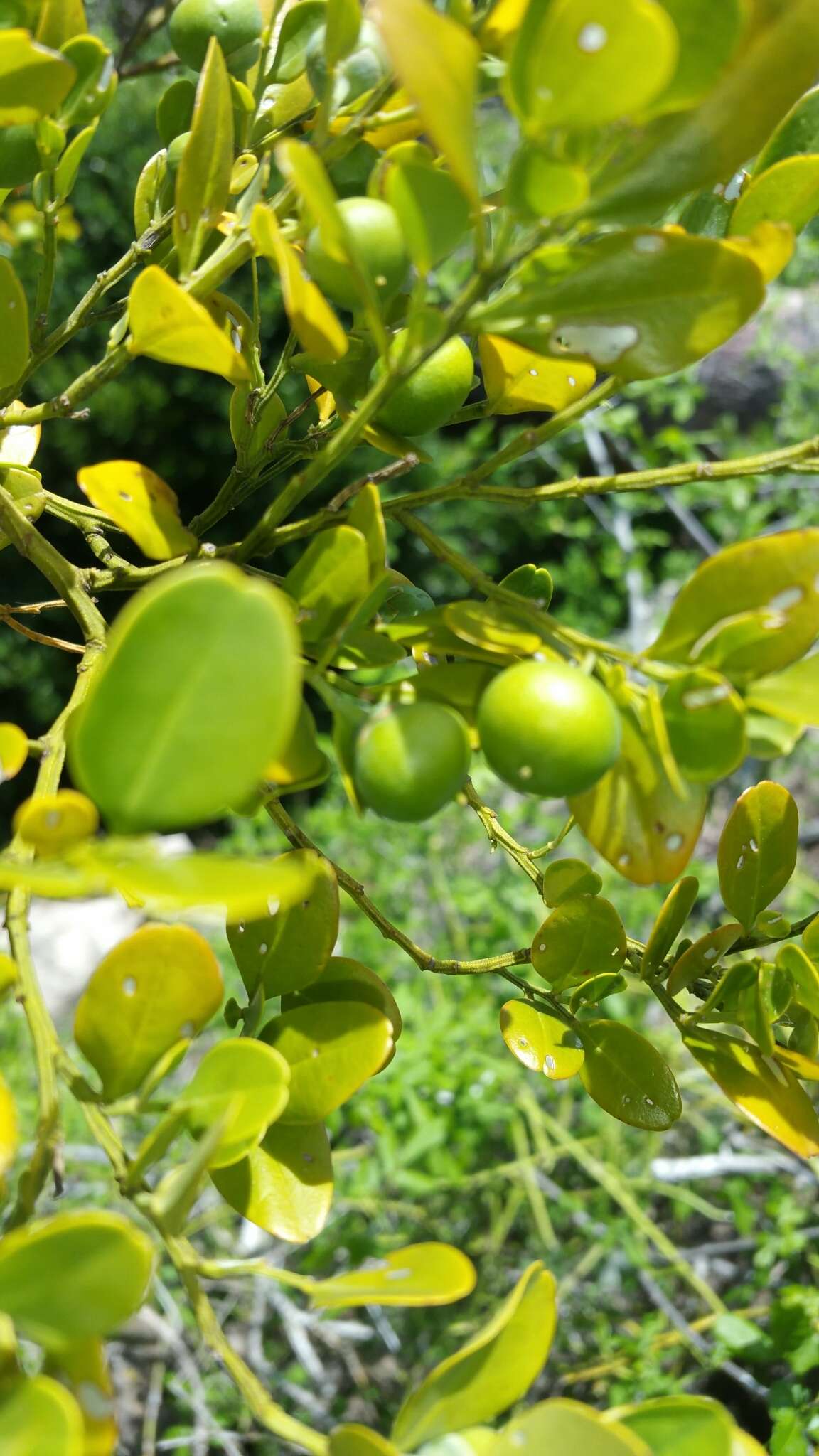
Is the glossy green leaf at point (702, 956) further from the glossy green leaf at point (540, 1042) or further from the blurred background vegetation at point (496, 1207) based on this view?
the blurred background vegetation at point (496, 1207)

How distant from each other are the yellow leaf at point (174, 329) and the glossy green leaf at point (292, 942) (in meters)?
0.16

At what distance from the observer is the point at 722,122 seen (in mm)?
256

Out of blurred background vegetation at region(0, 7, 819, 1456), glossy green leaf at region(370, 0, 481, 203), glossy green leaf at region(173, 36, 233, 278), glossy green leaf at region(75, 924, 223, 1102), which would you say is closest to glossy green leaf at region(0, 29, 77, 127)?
glossy green leaf at region(173, 36, 233, 278)

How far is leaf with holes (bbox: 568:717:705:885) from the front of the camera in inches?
11.5

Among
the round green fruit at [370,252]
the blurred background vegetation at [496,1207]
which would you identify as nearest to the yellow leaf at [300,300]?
the round green fruit at [370,252]

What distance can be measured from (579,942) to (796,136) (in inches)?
11.5

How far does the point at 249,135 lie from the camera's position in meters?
0.40

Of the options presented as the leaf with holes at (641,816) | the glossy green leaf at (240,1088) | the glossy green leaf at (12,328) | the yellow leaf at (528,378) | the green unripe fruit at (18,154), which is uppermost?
the green unripe fruit at (18,154)

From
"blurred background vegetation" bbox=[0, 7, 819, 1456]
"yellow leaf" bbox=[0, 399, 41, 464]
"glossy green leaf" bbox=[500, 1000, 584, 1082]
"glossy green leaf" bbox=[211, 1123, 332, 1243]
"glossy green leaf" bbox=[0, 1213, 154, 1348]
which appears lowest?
"blurred background vegetation" bbox=[0, 7, 819, 1456]

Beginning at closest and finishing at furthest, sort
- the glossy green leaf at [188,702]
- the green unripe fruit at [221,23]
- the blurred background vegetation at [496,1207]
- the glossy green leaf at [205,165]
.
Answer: the glossy green leaf at [188,702], the glossy green leaf at [205,165], the green unripe fruit at [221,23], the blurred background vegetation at [496,1207]

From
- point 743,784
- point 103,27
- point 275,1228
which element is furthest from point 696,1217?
point 103,27

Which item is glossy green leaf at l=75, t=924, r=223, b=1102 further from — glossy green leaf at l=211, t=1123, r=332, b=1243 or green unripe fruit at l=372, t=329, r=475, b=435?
green unripe fruit at l=372, t=329, r=475, b=435

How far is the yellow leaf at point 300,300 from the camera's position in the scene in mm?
267

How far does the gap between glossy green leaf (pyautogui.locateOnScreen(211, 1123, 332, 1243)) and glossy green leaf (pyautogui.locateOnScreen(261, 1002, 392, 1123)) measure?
1 centimetres
